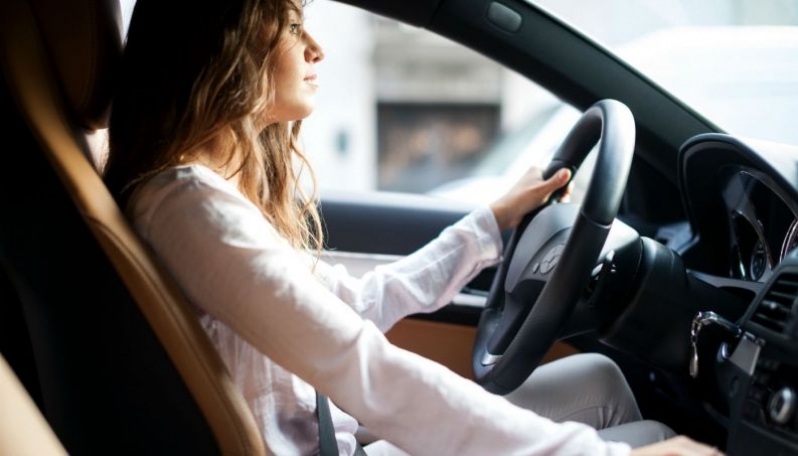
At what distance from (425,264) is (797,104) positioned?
87cm

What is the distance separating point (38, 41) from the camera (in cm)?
104

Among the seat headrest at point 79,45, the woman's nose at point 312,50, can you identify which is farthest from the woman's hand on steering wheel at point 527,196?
the seat headrest at point 79,45

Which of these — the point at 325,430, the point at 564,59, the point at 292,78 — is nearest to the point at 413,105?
the point at 564,59

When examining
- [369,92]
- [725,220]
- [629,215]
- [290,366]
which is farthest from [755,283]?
[369,92]

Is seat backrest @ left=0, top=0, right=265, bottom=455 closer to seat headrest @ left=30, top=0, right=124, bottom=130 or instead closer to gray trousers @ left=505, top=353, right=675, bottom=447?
seat headrest @ left=30, top=0, right=124, bottom=130

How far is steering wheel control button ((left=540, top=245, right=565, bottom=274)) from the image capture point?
126 centimetres

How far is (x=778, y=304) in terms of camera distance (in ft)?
3.54

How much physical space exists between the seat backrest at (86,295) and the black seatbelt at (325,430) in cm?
12

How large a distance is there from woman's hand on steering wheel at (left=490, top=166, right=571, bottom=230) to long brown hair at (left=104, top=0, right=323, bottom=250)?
0.50 meters

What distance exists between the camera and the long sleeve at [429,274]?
58.4 inches

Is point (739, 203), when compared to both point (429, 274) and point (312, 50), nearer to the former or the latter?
point (429, 274)

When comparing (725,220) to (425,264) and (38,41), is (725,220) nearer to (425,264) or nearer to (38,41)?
(425,264)

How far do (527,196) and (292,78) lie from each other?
1.55ft

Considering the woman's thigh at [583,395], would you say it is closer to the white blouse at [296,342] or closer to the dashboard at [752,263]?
the dashboard at [752,263]
